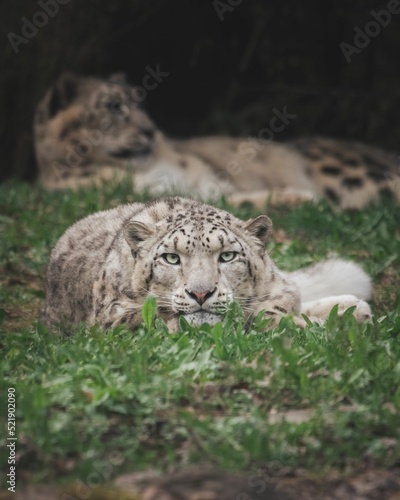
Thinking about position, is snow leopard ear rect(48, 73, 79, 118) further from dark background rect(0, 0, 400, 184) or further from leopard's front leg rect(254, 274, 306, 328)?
leopard's front leg rect(254, 274, 306, 328)

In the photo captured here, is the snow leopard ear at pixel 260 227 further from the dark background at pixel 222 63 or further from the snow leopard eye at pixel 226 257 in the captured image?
the dark background at pixel 222 63

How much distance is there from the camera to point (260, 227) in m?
7.00

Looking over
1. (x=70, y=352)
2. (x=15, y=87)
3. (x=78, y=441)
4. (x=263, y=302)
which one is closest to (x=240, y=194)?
(x=15, y=87)

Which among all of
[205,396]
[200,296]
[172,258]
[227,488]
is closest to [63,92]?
[172,258]

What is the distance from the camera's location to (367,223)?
33.8 feet

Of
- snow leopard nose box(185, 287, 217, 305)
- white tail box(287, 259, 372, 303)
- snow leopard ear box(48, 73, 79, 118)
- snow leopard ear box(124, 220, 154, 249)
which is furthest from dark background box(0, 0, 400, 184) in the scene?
snow leopard nose box(185, 287, 217, 305)

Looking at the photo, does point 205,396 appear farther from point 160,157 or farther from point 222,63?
point 222,63

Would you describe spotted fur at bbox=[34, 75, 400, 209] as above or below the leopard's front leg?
above

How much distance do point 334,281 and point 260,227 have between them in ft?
3.41

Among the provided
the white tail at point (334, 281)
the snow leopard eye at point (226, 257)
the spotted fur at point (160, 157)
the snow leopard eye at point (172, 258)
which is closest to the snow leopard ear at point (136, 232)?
the snow leopard eye at point (172, 258)

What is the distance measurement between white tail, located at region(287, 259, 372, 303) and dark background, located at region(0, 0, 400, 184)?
6.95 m

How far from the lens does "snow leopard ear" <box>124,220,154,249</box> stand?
22.3 feet

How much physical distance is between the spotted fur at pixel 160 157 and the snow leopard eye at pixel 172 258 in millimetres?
5803

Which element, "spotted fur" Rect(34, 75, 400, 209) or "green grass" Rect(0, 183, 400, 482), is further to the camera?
"spotted fur" Rect(34, 75, 400, 209)
